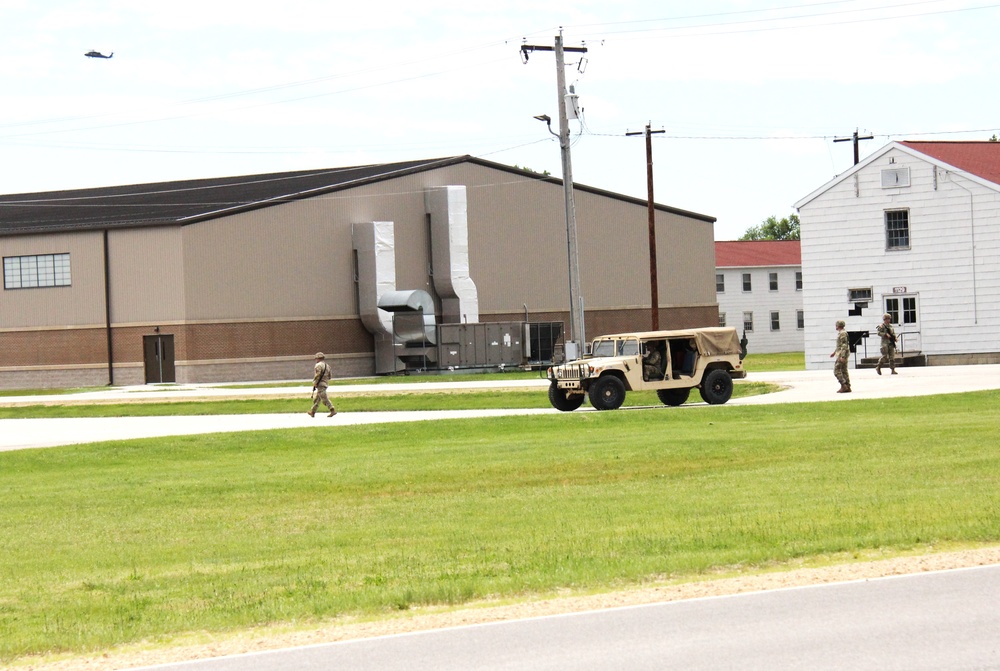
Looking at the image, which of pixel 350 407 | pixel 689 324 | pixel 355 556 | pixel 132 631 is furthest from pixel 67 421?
pixel 689 324

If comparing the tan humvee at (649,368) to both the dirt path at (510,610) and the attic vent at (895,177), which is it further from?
the attic vent at (895,177)

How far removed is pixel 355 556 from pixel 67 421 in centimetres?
2666

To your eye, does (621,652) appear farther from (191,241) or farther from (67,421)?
(191,241)

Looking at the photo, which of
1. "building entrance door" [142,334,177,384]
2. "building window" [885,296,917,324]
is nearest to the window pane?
"building window" [885,296,917,324]

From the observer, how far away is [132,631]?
9.43m


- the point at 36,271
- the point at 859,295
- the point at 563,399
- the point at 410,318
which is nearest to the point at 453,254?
the point at 410,318

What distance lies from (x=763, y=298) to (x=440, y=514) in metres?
77.1

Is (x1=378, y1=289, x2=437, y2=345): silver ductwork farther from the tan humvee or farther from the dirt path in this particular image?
the dirt path

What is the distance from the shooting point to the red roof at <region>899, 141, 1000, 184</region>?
4903 centimetres

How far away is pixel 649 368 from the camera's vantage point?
1228 inches

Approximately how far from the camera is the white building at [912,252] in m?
47.7

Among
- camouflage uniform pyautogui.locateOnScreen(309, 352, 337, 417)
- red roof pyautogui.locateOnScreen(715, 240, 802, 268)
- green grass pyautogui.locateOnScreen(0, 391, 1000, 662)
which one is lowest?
green grass pyautogui.locateOnScreen(0, 391, 1000, 662)

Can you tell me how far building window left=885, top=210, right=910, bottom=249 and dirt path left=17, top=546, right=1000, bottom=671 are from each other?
132 ft

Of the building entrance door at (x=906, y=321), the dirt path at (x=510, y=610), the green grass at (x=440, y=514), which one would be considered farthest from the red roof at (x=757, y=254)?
the dirt path at (x=510, y=610)
